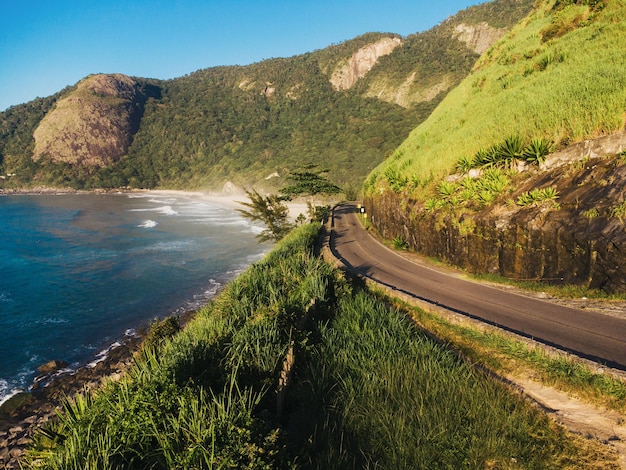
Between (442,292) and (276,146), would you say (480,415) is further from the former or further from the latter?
(276,146)

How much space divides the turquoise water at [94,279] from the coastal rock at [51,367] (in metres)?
0.44

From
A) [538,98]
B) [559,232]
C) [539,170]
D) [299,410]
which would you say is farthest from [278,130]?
[299,410]

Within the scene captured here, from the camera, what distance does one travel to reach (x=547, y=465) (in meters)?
4.76

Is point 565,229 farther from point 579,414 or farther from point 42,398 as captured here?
point 42,398

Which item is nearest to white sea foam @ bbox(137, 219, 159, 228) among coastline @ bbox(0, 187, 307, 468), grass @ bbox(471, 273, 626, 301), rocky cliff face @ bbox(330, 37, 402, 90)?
coastline @ bbox(0, 187, 307, 468)

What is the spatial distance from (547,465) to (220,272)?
106 feet

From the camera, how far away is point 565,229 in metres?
10.6

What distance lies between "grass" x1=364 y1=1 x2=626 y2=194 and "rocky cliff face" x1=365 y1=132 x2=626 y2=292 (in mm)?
1472

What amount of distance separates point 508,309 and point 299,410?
819 centimetres

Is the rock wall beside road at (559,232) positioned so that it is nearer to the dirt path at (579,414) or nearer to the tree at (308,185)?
the dirt path at (579,414)

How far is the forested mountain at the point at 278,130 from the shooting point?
427 feet

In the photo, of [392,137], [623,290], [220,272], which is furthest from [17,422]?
[392,137]

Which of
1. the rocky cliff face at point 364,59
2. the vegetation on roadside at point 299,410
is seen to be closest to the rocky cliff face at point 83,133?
the rocky cliff face at point 364,59

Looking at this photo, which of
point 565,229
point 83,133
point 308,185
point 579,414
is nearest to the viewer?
point 579,414
